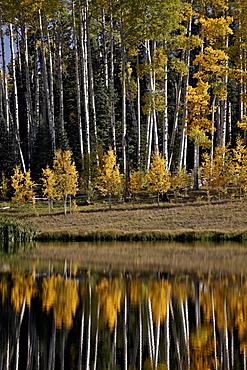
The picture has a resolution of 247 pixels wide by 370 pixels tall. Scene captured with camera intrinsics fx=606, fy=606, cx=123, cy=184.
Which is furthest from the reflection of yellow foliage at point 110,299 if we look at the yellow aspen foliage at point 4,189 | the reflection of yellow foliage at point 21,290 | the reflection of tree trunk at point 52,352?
the yellow aspen foliage at point 4,189

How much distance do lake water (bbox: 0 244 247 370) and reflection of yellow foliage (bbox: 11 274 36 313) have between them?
0.09ft

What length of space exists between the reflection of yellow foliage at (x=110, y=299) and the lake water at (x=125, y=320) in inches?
0.9

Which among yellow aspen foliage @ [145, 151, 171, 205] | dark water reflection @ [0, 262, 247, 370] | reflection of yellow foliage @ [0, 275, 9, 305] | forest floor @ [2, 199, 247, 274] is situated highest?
yellow aspen foliage @ [145, 151, 171, 205]

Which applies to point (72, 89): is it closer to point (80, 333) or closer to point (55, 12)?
point (55, 12)

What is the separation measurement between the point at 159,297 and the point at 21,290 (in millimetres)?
3993

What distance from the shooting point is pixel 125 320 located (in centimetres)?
1295

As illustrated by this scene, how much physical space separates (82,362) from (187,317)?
145 inches

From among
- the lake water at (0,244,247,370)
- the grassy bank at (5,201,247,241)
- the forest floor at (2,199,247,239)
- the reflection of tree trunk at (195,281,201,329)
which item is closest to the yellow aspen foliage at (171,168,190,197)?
the forest floor at (2,199,247,239)

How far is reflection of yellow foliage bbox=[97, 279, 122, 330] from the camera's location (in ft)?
43.6

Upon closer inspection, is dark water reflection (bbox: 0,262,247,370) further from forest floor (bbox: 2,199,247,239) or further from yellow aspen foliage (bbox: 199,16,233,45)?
yellow aspen foliage (bbox: 199,16,233,45)

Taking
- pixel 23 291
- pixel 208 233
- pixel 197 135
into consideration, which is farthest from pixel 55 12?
pixel 23 291

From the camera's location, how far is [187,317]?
13055mm

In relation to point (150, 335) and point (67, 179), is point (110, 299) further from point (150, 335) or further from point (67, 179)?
point (67, 179)

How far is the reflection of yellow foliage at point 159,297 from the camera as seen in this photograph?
13.4 meters
